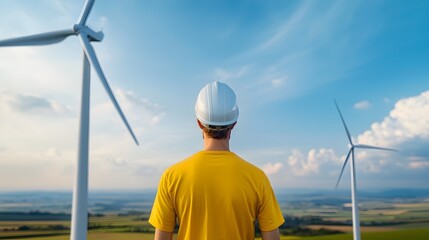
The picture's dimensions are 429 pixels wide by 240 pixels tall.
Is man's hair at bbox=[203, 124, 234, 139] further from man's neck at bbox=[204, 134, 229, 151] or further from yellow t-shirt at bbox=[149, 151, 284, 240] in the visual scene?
yellow t-shirt at bbox=[149, 151, 284, 240]

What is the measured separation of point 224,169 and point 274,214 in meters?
0.69

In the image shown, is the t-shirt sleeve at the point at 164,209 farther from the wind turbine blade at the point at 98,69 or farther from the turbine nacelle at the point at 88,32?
the turbine nacelle at the point at 88,32

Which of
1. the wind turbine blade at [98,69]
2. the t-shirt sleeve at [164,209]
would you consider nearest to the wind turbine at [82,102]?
the wind turbine blade at [98,69]

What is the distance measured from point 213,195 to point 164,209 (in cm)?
51

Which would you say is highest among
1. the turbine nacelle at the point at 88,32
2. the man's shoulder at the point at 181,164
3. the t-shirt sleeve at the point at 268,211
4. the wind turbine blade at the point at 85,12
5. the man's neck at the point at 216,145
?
the wind turbine blade at the point at 85,12

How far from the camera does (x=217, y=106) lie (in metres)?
3.58

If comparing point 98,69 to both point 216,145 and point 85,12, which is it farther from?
point 216,145

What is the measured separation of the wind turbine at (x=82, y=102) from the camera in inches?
807

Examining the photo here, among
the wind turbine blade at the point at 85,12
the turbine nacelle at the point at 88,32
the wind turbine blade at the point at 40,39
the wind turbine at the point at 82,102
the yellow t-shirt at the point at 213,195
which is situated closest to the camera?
the yellow t-shirt at the point at 213,195

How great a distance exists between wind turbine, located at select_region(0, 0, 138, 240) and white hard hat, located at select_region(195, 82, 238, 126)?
16.1 m

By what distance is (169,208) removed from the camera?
11.8ft

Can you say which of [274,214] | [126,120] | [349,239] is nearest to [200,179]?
[274,214]

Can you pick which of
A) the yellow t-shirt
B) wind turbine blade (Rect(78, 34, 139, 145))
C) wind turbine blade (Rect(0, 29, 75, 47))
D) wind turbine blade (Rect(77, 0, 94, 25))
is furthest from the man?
wind turbine blade (Rect(77, 0, 94, 25))

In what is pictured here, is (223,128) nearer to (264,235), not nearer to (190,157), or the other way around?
(190,157)
